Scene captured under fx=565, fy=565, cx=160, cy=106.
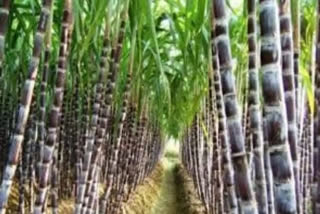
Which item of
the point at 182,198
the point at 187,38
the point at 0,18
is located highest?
the point at 187,38

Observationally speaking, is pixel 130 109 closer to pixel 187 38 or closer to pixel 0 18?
pixel 187 38

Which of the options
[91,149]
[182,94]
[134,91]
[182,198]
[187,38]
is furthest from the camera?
[182,198]

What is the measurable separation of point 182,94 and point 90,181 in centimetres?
256

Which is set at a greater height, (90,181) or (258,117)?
(258,117)

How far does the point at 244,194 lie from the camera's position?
131 centimetres

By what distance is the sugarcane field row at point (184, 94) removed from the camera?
1.31m

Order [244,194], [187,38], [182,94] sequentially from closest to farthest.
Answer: [244,194] → [187,38] → [182,94]

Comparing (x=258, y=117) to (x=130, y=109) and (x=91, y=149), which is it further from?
(x=130, y=109)

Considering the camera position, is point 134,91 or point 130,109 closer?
point 134,91

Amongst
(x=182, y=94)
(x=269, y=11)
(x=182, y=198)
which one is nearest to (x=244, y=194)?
(x=269, y=11)

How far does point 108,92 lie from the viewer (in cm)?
273

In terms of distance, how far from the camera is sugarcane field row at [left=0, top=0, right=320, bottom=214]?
1.31 m

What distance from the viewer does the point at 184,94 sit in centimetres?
538

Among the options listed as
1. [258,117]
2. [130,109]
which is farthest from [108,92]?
[130,109]
